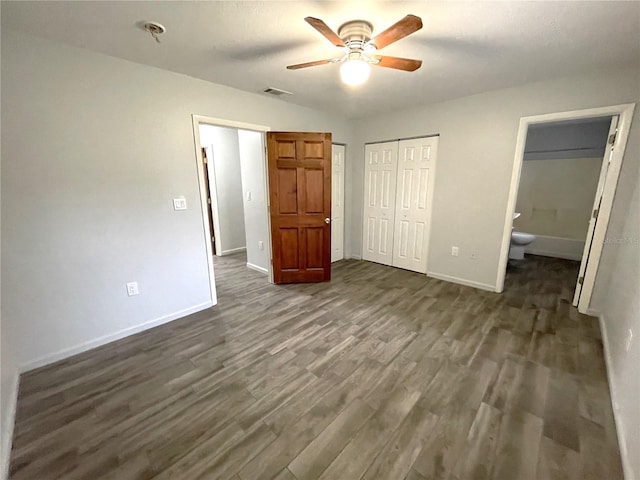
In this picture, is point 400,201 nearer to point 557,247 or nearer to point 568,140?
point 557,247

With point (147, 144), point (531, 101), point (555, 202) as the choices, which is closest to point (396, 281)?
point (531, 101)

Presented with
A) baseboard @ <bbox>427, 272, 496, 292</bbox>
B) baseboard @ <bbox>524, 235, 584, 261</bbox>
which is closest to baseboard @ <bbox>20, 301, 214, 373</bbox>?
baseboard @ <bbox>427, 272, 496, 292</bbox>

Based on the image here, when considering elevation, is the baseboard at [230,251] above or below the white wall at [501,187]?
below

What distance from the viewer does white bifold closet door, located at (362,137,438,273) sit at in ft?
12.7

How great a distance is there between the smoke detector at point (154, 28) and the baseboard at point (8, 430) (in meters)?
2.57

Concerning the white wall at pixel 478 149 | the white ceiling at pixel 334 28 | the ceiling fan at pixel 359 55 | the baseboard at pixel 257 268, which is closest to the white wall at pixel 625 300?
the white wall at pixel 478 149

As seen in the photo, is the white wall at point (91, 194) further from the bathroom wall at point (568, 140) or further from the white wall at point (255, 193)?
the bathroom wall at point (568, 140)

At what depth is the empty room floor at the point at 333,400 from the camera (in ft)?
4.48

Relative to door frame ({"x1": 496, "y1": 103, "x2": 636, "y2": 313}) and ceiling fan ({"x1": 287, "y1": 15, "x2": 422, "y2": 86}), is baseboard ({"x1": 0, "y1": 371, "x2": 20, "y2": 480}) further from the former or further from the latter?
door frame ({"x1": 496, "y1": 103, "x2": 636, "y2": 313})

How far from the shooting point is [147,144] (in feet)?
7.97

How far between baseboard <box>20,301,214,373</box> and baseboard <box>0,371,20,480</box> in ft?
0.65

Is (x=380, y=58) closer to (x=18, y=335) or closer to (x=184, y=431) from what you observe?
(x=184, y=431)

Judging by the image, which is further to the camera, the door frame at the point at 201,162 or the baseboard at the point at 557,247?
the baseboard at the point at 557,247

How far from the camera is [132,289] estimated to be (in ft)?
8.19
